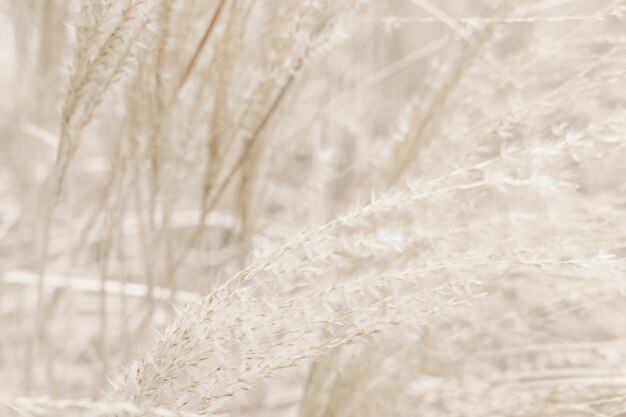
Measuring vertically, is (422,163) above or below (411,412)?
above

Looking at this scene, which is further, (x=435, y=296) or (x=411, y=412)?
(x=411, y=412)

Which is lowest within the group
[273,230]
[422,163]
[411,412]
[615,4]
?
[411,412]

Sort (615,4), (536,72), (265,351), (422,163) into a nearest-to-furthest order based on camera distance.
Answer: (265,351), (615,4), (422,163), (536,72)

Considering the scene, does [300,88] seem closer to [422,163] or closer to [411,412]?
[422,163]

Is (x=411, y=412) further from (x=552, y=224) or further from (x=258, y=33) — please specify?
(x=258, y=33)

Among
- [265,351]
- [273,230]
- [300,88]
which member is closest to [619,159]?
[300,88]

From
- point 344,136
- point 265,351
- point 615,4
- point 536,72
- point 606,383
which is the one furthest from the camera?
point 344,136
